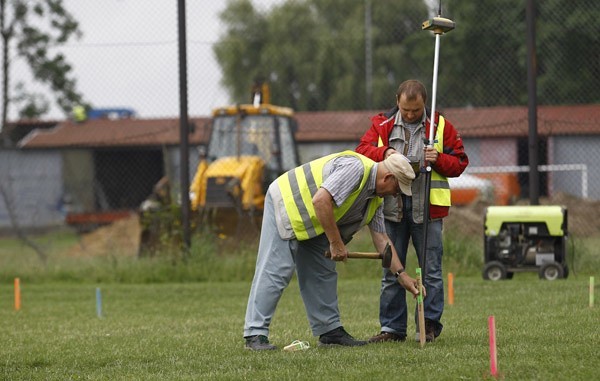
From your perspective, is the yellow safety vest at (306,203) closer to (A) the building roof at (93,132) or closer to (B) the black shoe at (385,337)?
(B) the black shoe at (385,337)

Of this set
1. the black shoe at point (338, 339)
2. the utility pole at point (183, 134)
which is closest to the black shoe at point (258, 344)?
the black shoe at point (338, 339)

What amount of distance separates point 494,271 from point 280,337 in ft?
16.9

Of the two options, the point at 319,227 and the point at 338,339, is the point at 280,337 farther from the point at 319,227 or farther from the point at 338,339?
the point at 319,227

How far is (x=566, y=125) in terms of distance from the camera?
16250mm

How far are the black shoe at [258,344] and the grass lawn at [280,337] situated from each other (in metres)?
0.11

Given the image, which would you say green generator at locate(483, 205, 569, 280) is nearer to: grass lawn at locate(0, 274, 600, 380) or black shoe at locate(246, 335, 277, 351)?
grass lawn at locate(0, 274, 600, 380)

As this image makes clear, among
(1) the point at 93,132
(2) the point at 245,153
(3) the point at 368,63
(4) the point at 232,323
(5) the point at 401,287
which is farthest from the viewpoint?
(3) the point at 368,63

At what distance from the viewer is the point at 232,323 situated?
31.7ft

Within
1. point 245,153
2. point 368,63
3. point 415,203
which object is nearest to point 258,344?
point 415,203

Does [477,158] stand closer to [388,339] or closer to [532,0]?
[532,0]

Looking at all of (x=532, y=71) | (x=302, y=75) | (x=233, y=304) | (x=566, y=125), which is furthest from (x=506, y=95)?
(x=302, y=75)

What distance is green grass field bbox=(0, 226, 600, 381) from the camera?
6555mm

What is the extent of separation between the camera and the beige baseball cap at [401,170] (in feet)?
22.9

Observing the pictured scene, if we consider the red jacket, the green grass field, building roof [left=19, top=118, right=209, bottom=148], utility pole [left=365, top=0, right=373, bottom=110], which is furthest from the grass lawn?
utility pole [left=365, top=0, right=373, bottom=110]
